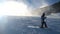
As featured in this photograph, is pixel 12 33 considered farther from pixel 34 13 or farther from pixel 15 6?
pixel 15 6

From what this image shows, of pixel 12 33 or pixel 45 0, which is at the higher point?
pixel 45 0

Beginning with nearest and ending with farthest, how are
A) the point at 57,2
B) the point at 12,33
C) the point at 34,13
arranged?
1. the point at 12,33
2. the point at 57,2
3. the point at 34,13

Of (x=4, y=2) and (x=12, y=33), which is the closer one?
(x=12, y=33)

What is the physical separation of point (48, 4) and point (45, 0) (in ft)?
2.26

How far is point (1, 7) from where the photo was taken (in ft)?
92.0

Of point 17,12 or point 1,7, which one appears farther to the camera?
point 17,12

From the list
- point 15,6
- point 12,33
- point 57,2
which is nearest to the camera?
point 12,33

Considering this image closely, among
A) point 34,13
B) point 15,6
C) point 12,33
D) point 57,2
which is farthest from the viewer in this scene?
point 15,6

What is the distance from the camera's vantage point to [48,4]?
26734 millimetres

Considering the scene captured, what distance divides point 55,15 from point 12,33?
1987cm

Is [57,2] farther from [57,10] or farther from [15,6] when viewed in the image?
[15,6]

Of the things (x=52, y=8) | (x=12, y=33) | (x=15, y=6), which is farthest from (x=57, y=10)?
(x=12, y=33)

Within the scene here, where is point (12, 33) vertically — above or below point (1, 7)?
below

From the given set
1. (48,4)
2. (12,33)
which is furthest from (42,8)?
(12,33)
